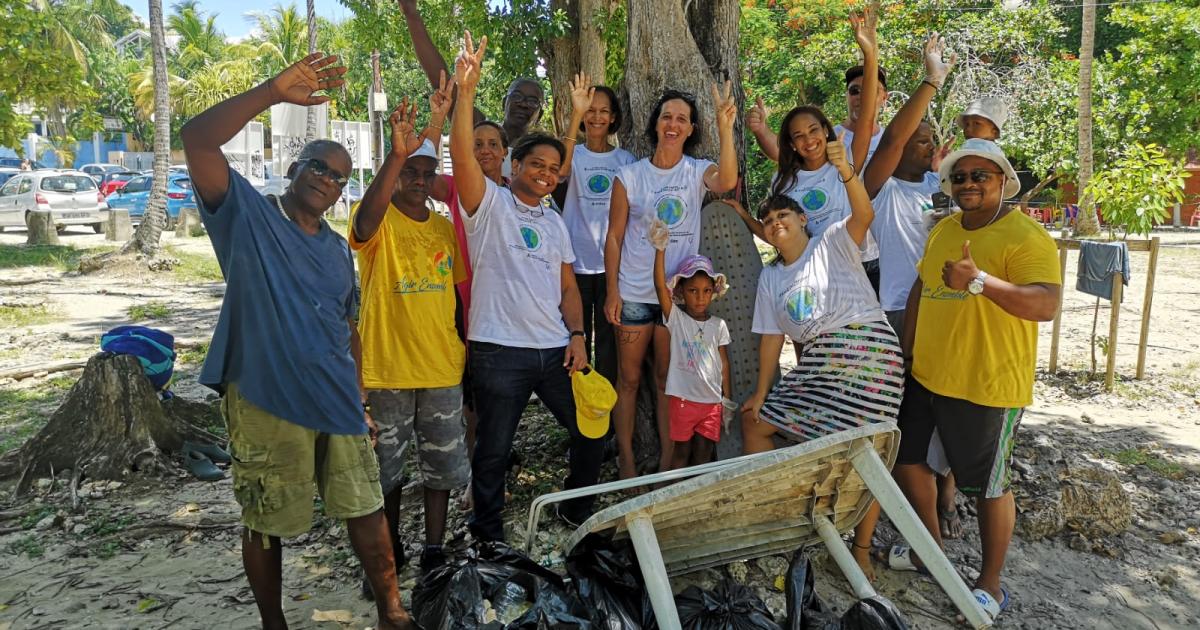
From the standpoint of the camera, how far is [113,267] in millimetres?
13672

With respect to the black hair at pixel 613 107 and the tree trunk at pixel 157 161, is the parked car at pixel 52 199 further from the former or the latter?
the black hair at pixel 613 107

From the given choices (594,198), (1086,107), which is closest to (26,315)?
(594,198)

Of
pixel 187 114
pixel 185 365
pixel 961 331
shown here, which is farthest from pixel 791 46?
pixel 187 114

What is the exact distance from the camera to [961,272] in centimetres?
294

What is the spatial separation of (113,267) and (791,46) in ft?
54.7

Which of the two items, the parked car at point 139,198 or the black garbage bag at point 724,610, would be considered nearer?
the black garbage bag at point 724,610

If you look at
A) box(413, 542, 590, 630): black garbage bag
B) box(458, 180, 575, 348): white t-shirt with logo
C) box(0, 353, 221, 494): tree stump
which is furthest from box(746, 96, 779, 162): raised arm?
box(0, 353, 221, 494): tree stump

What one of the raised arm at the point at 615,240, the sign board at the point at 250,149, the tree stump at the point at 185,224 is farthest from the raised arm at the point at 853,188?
the tree stump at the point at 185,224

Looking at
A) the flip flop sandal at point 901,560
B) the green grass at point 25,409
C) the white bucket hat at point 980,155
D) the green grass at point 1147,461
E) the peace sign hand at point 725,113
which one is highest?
the peace sign hand at point 725,113

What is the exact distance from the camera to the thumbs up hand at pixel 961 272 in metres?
2.94

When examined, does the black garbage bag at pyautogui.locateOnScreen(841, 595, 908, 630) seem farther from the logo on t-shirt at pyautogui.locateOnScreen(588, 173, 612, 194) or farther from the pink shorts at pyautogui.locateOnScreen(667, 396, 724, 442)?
the logo on t-shirt at pyautogui.locateOnScreen(588, 173, 612, 194)

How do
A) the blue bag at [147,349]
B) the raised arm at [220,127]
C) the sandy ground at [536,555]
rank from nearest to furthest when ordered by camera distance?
the raised arm at [220,127]
the sandy ground at [536,555]
the blue bag at [147,349]

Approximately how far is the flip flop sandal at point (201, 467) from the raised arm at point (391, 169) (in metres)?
2.57

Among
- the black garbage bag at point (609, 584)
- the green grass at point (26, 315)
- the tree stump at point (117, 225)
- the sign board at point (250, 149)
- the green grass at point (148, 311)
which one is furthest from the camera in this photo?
the tree stump at point (117, 225)
